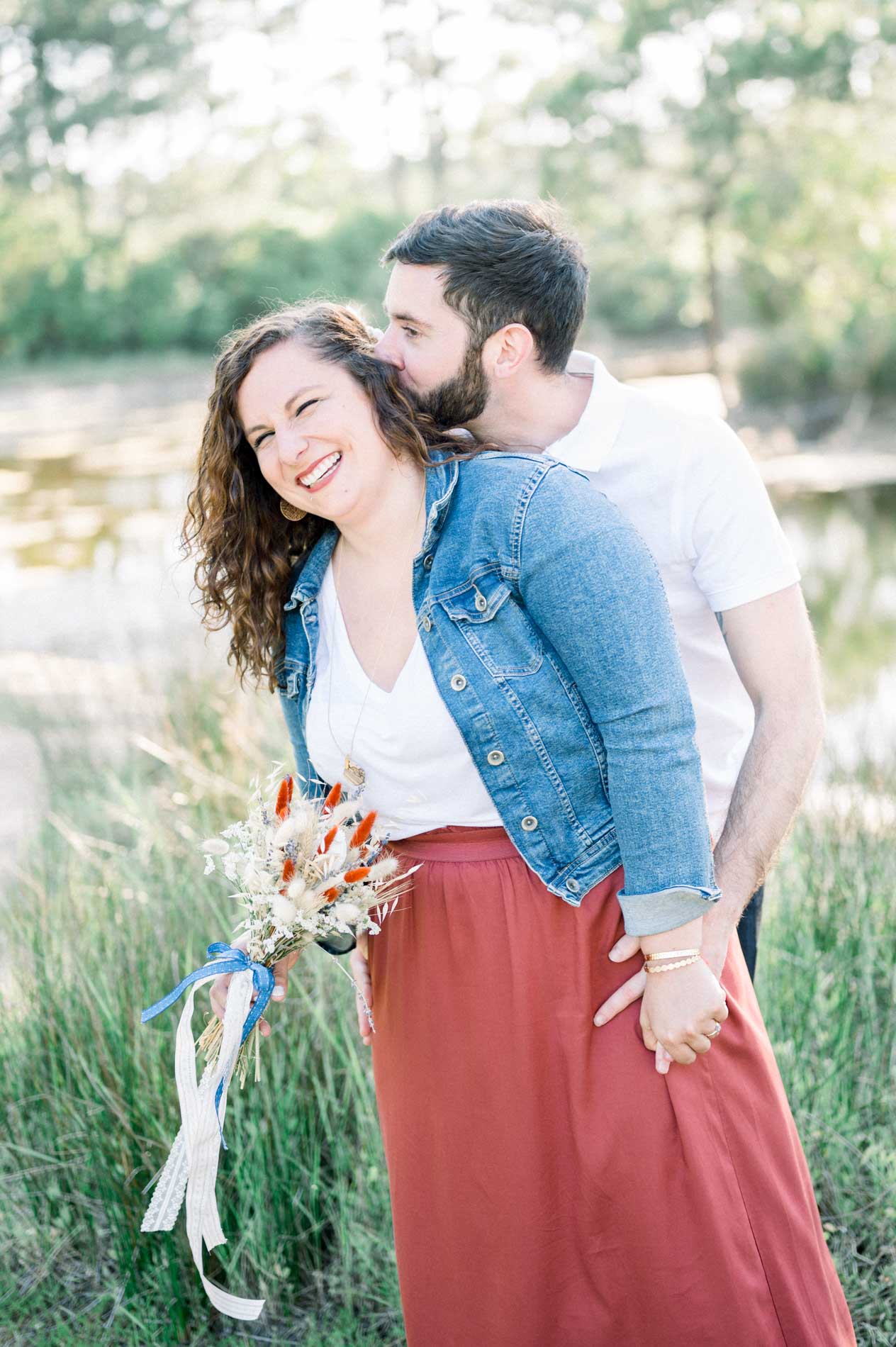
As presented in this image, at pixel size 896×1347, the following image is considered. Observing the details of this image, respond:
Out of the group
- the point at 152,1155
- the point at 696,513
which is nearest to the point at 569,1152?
the point at 696,513

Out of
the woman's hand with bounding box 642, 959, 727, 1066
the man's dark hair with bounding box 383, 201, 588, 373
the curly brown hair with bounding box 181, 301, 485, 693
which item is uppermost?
the man's dark hair with bounding box 383, 201, 588, 373

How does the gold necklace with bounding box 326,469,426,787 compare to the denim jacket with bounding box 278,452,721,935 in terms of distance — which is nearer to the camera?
the denim jacket with bounding box 278,452,721,935

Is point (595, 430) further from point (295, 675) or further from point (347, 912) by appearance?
point (347, 912)

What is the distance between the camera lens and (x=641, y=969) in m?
1.66

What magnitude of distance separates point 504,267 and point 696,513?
1.69ft

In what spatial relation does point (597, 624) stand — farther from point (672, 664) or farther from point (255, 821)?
point (255, 821)

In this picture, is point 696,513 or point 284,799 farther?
point 696,513

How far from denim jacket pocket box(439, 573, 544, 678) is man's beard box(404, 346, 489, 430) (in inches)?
16.5

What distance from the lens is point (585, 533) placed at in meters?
1.54

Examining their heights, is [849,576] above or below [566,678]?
below

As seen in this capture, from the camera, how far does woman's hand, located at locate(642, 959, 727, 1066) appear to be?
1.57 m

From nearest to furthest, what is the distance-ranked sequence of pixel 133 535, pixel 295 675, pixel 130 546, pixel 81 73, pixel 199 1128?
pixel 199 1128
pixel 295 675
pixel 130 546
pixel 133 535
pixel 81 73

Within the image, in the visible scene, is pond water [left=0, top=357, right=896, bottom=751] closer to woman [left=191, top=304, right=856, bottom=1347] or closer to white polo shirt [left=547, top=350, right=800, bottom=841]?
woman [left=191, top=304, right=856, bottom=1347]

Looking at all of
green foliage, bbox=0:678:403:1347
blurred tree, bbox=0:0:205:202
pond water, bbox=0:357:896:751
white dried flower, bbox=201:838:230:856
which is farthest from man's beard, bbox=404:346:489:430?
blurred tree, bbox=0:0:205:202
